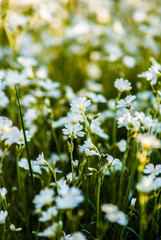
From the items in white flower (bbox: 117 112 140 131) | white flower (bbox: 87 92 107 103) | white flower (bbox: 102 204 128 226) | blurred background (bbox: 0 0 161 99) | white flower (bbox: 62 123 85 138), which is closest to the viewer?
white flower (bbox: 102 204 128 226)

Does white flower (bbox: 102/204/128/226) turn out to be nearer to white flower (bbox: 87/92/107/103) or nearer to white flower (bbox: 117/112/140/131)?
white flower (bbox: 117/112/140/131)

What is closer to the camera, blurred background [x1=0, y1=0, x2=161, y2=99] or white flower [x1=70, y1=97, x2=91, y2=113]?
white flower [x1=70, y1=97, x2=91, y2=113]

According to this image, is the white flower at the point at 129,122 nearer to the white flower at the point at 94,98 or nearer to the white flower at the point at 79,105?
the white flower at the point at 79,105

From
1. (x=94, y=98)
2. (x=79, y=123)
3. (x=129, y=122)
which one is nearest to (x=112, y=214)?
(x=129, y=122)

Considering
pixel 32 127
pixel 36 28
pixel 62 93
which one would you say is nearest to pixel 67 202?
pixel 32 127

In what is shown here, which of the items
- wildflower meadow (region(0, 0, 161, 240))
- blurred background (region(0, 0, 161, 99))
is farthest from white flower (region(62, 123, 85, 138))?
blurred background (region(0, 0, 161, 99))

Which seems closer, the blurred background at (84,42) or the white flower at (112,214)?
the white flower at (112,214)

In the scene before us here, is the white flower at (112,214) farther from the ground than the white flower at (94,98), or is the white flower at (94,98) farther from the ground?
the white flower at (94,98)

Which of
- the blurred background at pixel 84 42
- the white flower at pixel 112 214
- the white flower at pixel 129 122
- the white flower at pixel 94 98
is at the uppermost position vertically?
the blurred background at pixel 84 42

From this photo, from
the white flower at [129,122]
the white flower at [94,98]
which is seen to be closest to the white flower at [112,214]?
the white flower at [129,122]

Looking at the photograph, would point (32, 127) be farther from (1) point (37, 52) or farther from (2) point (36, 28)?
(2) point (36, 28)
